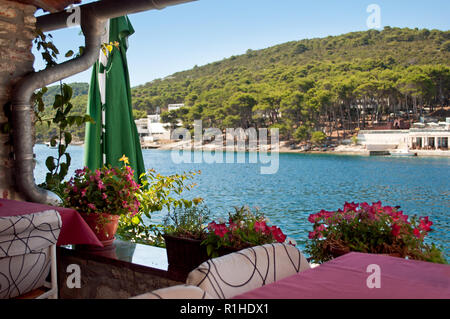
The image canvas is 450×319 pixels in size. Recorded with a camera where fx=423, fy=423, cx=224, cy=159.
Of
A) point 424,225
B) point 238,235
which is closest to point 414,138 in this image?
point 424,225

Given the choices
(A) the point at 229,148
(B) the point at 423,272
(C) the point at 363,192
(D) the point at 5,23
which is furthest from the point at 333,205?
(A) the point at 229,148

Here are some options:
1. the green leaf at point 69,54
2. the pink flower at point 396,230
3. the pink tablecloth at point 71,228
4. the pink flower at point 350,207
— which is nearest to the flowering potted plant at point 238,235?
the pink flower at point 350,207

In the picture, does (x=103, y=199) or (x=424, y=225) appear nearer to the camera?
(x=424, y=225)

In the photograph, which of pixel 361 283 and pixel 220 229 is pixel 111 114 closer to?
pixel 220 229

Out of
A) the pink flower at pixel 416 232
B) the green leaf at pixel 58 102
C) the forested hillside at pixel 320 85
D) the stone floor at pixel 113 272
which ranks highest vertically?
the forested hillside at pixel 320 85

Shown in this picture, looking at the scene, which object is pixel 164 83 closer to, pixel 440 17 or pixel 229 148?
pixel 229 148

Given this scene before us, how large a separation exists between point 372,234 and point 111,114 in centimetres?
208

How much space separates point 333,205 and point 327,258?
1458cm

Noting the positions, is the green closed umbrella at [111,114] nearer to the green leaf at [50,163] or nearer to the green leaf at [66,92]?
the green leaf at [66,92]

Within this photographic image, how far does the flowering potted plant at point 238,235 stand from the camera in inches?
62.6

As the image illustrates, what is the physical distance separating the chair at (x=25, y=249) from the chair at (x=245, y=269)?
0.80m

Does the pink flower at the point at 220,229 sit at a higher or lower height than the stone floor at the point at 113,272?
higher

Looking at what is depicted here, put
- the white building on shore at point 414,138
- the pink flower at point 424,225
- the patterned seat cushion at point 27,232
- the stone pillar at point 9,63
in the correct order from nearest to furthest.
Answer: the patterned seat cushion at point 27,232 < the pink flower at point 424,225 < the stone pillar at point 9,63 < the white building on shore at point 414,138

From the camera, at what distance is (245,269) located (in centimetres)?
86
